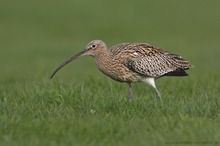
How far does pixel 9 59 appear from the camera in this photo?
2041cm

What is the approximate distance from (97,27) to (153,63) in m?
17.3

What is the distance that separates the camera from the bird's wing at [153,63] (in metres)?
10.6

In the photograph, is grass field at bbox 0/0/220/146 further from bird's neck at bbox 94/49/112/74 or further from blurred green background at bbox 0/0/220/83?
bird's neck at bbox 94/49/112/74

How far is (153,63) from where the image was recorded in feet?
35.9

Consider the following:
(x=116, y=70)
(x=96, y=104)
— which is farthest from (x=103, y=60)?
(x=96, y=104)

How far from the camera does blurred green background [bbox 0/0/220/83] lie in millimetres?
21625

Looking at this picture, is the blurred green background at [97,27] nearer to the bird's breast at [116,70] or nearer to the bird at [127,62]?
the bird at [127,62]

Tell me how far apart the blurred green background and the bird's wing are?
7.16 m

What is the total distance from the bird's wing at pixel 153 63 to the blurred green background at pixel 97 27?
7157 mm

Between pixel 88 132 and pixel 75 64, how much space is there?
467 inches

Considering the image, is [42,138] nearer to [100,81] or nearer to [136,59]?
[136,59]

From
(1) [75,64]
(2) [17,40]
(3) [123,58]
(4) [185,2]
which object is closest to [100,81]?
(3) [123,58]

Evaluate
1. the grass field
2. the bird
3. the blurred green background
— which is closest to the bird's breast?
the bird

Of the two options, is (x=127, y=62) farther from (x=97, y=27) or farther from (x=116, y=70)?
(x=97, y=27)
